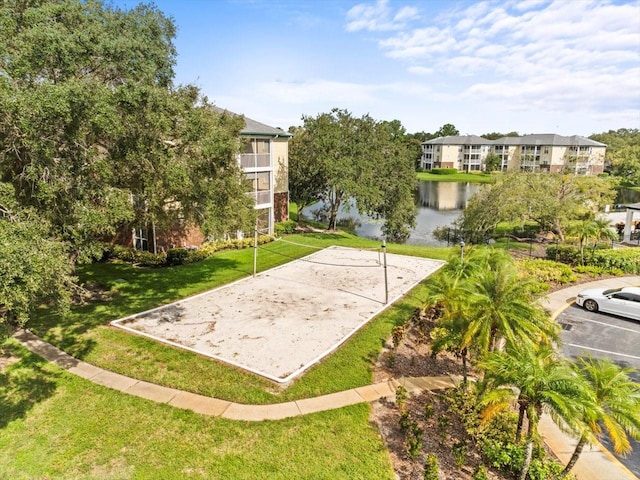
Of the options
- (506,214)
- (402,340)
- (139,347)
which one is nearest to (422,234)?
(506,214)

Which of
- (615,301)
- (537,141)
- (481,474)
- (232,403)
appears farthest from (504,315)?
(537,141)

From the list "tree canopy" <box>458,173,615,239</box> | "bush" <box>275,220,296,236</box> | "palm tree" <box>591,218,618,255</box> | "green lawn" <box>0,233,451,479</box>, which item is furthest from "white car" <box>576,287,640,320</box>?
"bush" <box>275,220,296,236</box>

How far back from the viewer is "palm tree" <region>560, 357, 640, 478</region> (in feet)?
24.0

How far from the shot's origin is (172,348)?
13.1 meters

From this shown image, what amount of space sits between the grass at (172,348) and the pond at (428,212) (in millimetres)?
20052

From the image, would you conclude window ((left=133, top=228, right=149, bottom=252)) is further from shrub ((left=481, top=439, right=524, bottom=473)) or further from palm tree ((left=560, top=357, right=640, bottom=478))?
palm tree ((left=560, top=357, right=640, bottom=478))

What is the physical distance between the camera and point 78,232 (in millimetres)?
11461

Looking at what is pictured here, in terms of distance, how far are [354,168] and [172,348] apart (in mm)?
23646

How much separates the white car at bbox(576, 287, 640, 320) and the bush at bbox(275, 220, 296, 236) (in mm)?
20585

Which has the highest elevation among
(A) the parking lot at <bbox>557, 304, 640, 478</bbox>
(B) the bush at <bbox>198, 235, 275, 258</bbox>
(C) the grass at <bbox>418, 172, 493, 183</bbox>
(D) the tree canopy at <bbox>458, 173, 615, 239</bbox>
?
(C) the grass at <bbox>418, 172, 493, 183</bbox>

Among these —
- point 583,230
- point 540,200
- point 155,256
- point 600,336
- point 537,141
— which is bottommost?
point 600,336

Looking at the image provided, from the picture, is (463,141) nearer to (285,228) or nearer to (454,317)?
(285,228)

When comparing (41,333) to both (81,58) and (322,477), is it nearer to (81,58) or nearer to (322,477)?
(81,58)

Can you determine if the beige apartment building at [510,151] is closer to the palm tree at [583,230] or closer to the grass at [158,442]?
the palm tree at [583,230]
